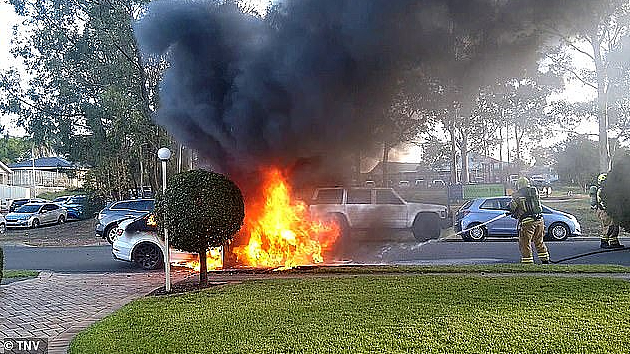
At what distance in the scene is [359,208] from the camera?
39.5 feet

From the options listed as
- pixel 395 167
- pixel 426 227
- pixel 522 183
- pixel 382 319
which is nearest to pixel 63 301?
pixel 382 319

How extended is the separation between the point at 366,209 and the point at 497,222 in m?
6.89

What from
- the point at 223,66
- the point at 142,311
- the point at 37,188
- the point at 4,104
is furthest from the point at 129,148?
the point at 37,188

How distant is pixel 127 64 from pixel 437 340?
19472mm

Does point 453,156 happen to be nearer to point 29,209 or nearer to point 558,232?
point 558,232

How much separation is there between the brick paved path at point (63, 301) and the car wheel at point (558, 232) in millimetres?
11034

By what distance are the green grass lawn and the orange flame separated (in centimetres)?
201

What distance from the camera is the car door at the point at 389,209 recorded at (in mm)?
12094

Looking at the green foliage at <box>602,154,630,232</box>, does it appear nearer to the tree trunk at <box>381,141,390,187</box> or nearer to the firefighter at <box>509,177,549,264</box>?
the firefighter at <box>509,177,549,264</box>

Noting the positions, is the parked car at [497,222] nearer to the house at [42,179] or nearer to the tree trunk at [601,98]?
the tree trunk at [601,98]

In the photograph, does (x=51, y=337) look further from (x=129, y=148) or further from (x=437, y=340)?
(x=129, y=148)

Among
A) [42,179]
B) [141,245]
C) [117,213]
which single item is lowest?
[141,245]

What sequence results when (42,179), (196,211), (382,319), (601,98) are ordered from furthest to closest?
(42,179) < (601,98) < (196,211) < (382,319)

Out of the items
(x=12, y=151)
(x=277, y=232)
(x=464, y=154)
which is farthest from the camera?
(x=12, y=151)
